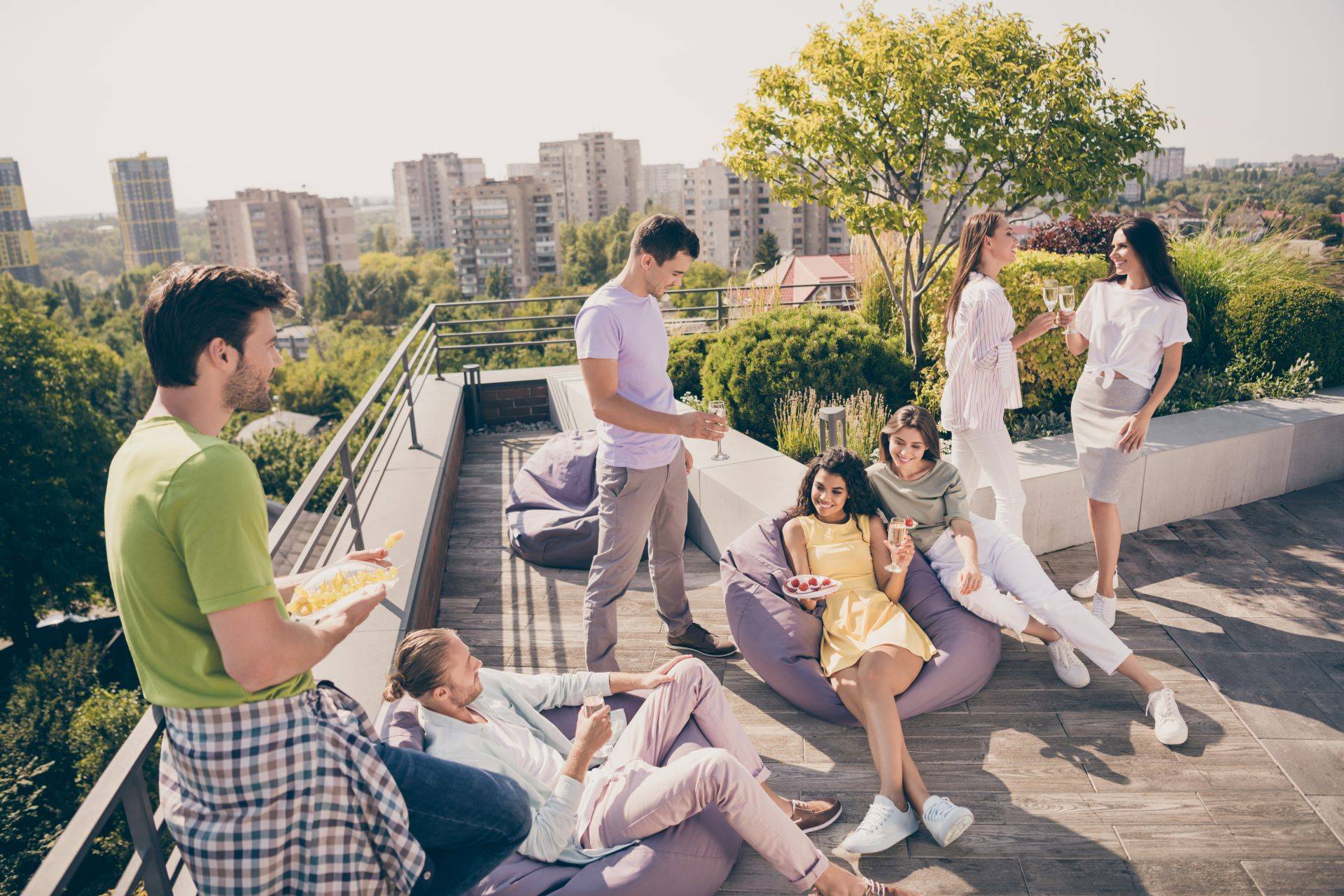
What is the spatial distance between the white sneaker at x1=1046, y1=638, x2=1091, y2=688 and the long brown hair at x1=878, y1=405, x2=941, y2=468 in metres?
0.85

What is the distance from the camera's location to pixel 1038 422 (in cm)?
557

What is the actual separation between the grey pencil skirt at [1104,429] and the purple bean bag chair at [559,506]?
243 centimetres

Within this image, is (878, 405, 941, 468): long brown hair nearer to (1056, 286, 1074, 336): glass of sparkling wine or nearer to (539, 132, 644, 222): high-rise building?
(1056, 286, 1074, 336): glass of sparkling wine

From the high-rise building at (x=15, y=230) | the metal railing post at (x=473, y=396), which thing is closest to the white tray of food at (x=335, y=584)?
the metal railing post at (x=473, y=396)

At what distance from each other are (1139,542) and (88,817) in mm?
4704

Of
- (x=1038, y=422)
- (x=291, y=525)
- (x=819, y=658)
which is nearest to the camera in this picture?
(x=291, y=525)

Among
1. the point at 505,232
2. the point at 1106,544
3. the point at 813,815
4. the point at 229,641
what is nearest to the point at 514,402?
the point at 1106,544

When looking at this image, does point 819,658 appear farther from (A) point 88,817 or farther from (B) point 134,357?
(B) point 134,357

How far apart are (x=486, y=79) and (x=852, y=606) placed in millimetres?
108320

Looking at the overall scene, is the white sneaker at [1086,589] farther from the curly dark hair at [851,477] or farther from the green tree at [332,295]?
the green tree at [332,295]

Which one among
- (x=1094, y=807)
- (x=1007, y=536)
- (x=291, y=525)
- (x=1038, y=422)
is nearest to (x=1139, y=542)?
(x=1038, y=422)

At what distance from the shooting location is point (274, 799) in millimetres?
1406

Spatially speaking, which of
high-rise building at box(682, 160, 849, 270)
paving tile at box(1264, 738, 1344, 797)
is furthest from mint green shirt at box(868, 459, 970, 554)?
high-rise building at box(682, 160, 849, 270)

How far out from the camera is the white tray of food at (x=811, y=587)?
3133 millimetres
